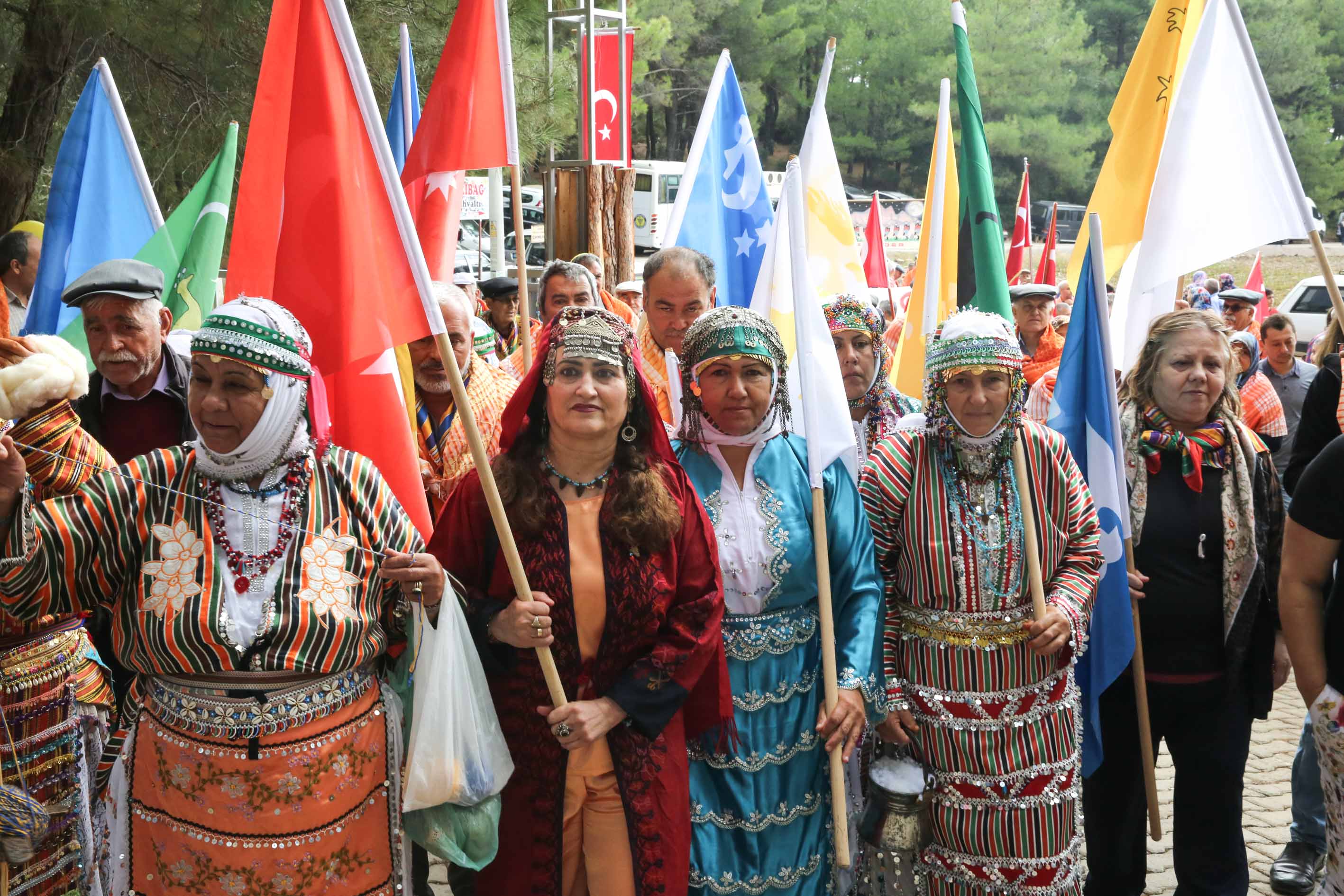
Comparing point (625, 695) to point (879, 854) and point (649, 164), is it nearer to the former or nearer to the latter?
point (879, 854)

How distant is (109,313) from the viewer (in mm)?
3682

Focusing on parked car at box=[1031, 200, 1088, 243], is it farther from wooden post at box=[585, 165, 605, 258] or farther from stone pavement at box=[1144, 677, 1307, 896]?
stone pavement at box=[1144, 677, 1307, 896]

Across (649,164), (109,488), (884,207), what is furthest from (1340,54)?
(109,488)

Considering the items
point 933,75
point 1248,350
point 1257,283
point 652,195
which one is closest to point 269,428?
point 1248,350

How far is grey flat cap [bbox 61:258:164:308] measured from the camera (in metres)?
3.62

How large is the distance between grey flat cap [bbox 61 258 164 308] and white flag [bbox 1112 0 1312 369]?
332 centimetres

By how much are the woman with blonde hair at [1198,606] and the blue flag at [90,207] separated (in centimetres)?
384

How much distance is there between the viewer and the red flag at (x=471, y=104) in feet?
14.5

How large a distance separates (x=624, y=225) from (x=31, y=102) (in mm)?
5573

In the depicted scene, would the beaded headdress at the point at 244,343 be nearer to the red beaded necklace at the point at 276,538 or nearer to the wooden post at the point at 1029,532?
the red beaded necklace at the point at 276,538

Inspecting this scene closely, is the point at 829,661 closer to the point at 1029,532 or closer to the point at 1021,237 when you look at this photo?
the point at 1029,532

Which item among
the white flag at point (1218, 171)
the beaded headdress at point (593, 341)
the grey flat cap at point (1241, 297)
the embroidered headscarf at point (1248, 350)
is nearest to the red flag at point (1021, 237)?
the grey flat cap at point (1241, 297)

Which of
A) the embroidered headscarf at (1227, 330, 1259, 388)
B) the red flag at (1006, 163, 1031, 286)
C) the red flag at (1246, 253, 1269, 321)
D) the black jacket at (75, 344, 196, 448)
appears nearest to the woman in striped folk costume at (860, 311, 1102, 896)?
the black jacket at (75, 344, 196, 448)

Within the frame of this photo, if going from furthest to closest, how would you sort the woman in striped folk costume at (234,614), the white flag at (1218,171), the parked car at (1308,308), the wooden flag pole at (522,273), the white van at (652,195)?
the white van at (652,195)
the parked car at (1308,308)
the wooden flag pole at (522,273)
the white flag at (1218,171)
the woman in striped folk costume at (234,614)
